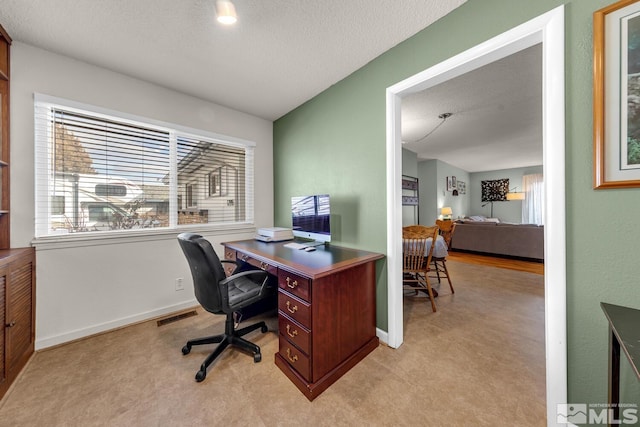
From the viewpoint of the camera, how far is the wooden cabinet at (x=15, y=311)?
1386 millimetres

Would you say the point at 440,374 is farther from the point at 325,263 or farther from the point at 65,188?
the point at 65,188

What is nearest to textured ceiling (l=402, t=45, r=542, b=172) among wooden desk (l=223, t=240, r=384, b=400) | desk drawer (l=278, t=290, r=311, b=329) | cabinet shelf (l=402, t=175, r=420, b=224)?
cabinet shelf (l=402, t=175, r=420, b=224)

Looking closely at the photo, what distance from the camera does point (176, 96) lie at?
8.07ft

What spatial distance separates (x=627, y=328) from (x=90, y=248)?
3.31m

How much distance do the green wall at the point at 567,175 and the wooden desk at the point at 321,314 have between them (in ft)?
0.94

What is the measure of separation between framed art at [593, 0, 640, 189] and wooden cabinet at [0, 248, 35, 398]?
3200 millimetres

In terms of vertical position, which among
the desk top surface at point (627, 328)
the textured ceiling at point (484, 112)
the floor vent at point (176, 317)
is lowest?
the floor vent at point (176, 317)

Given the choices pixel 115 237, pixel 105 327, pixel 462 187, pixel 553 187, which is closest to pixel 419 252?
pixel 553 187

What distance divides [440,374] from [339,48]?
8.27 feet

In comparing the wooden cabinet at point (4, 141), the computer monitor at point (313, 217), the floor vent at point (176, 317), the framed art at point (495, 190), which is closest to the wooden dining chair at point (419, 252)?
the computer monitor at point (313, 217)

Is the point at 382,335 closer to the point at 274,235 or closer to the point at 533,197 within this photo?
the point at 274,235

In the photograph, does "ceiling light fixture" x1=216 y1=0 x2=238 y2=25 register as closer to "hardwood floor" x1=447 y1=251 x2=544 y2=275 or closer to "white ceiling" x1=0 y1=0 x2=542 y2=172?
"white ceiling" x1=0 y1=0 x2=542 y2=172

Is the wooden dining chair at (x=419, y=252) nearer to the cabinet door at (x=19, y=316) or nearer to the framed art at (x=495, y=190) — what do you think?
the cabinet door at (x=19, y=316)

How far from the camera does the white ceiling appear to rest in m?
1.47
